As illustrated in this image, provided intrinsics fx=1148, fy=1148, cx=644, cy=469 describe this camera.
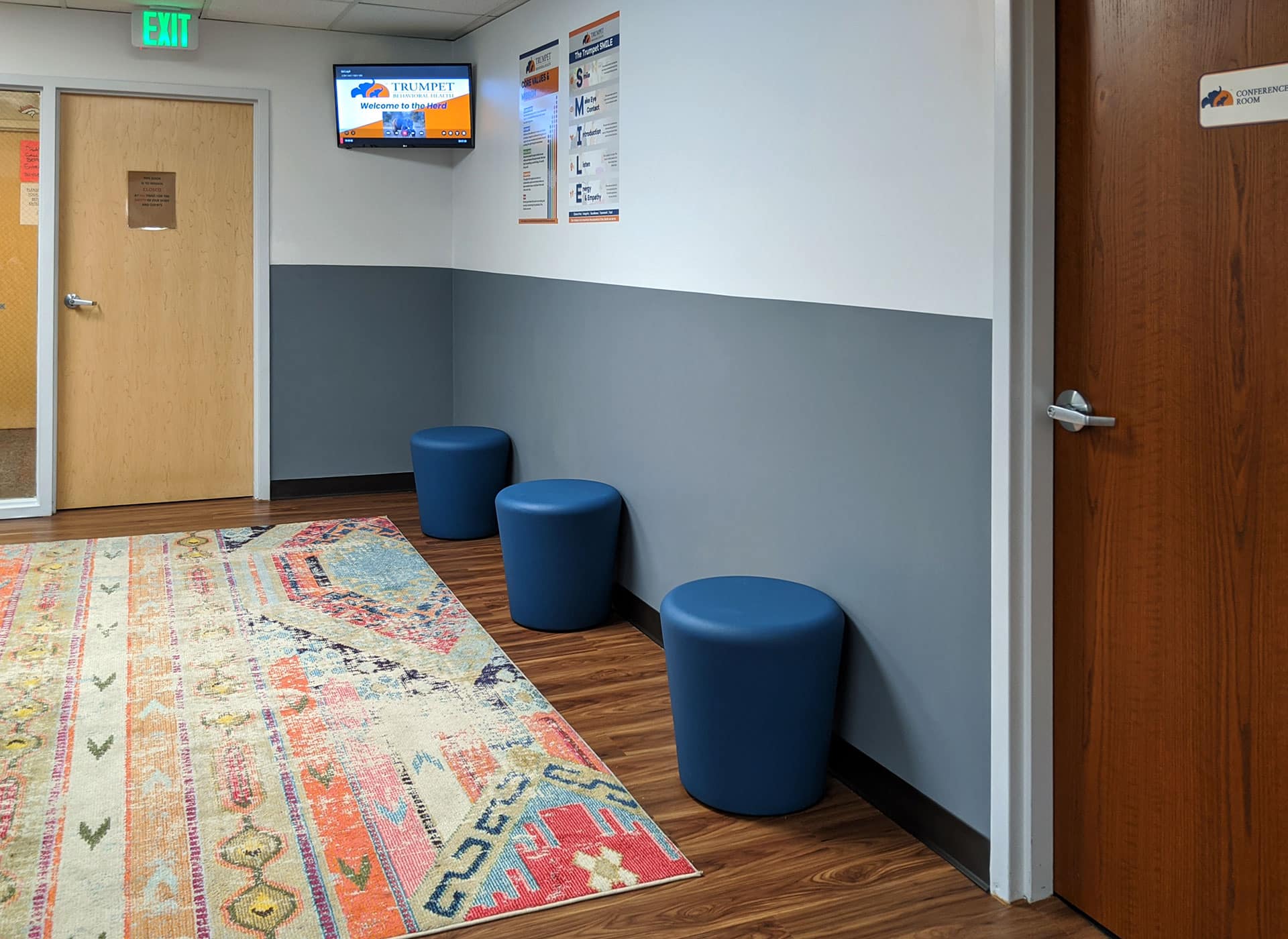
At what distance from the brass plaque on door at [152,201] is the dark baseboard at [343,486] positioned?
4.78ft

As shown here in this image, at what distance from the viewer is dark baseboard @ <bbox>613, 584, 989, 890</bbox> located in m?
2.42

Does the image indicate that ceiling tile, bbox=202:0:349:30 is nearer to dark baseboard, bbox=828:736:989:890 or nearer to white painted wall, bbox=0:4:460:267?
white painted wall, bbox=0:4:460:267

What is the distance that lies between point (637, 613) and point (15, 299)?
12.0 ft

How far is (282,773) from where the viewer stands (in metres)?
2.85

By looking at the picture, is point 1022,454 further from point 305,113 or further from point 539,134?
point 305,113

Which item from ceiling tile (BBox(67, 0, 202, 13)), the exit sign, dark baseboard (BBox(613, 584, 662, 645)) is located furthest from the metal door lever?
the exit sign

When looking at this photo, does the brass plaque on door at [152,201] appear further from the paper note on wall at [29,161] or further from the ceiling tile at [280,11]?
the ceiling tile at [280,11]

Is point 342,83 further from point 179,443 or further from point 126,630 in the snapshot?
point 126,630

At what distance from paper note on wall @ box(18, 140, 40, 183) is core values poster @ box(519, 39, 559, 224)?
94.7 inches

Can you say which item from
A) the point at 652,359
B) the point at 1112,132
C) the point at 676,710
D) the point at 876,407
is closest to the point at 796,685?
the point at 676,710

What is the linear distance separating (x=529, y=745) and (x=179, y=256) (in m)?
4.03

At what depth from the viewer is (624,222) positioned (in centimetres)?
410

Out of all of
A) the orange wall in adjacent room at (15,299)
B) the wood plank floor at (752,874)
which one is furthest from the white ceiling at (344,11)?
the wood plank floor at (752,874)

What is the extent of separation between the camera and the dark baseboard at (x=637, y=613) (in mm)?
3990
